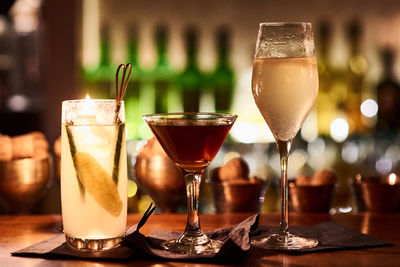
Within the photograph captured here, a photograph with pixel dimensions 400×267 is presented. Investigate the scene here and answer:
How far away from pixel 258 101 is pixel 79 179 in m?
0.33

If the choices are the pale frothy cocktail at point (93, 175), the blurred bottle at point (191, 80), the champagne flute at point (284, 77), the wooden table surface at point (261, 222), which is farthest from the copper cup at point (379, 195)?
the blurred bottle at point (191, 80)

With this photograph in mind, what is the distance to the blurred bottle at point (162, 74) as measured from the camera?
2492 mm

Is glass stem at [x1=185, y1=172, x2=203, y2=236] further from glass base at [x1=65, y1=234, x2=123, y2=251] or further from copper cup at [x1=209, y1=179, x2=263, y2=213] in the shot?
copper cup at [x1=209, y1=179, x2=263, y2=213]

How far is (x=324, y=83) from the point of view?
246 centimetres

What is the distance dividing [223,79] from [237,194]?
1.32 metres

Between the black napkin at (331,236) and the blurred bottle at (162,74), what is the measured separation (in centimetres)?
148

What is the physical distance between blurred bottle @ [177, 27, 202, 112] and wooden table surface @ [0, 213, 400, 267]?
128 centimetres

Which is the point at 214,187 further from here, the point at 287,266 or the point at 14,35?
the point at 14,35

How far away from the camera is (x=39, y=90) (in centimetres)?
313

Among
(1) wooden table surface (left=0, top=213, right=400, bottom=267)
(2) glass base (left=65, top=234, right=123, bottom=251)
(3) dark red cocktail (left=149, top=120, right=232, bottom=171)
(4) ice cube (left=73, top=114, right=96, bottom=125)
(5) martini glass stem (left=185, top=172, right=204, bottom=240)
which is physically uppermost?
(4) ice cube (left=73, top=114, right=96, bottom=125)

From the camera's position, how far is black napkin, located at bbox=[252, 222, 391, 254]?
36.0 inches

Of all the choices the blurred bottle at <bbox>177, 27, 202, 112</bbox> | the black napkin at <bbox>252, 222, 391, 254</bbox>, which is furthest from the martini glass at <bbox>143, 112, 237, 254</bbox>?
the blurred bottle at <bbox>177, 27, 202, 112</bbox>

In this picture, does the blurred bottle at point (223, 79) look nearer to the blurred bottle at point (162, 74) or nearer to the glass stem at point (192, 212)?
the blurred bottle at point (162, 74)

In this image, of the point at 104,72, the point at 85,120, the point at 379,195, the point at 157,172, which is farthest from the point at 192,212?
the point at 104,72
